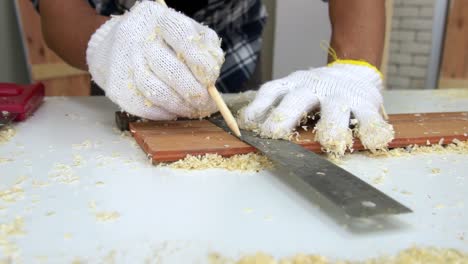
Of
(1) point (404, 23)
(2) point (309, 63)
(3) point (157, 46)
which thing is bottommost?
(2) point (309, 63)

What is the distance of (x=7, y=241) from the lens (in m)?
0.39

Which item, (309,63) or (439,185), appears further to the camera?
(309,63)

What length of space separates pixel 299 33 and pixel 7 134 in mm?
1850

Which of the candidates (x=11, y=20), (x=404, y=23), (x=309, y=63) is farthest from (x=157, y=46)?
(x=404, y=23)

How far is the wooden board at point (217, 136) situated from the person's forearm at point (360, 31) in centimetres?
15

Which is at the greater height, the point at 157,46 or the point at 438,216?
the point at 157,46

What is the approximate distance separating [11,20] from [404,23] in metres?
2.10

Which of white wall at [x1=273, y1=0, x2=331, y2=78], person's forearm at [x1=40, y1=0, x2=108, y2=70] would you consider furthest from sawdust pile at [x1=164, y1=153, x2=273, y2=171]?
white wall at [x1=273, y1=0, x2=331, y2=78]

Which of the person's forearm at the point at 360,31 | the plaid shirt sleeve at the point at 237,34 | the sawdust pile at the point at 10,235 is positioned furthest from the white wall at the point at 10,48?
the sawdust pile at the point at 10,235

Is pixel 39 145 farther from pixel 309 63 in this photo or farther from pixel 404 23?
pixel 404 23

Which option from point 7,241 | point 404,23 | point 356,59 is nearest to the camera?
point 7,241

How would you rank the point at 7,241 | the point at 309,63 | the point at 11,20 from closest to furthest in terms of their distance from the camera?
the point at 7,241 → the point at 11,20 → the point at 309,63

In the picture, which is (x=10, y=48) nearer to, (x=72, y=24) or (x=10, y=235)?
(x=72, y=24)

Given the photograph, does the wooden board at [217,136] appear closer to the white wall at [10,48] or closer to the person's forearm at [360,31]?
the person's forearm at [360,31]
